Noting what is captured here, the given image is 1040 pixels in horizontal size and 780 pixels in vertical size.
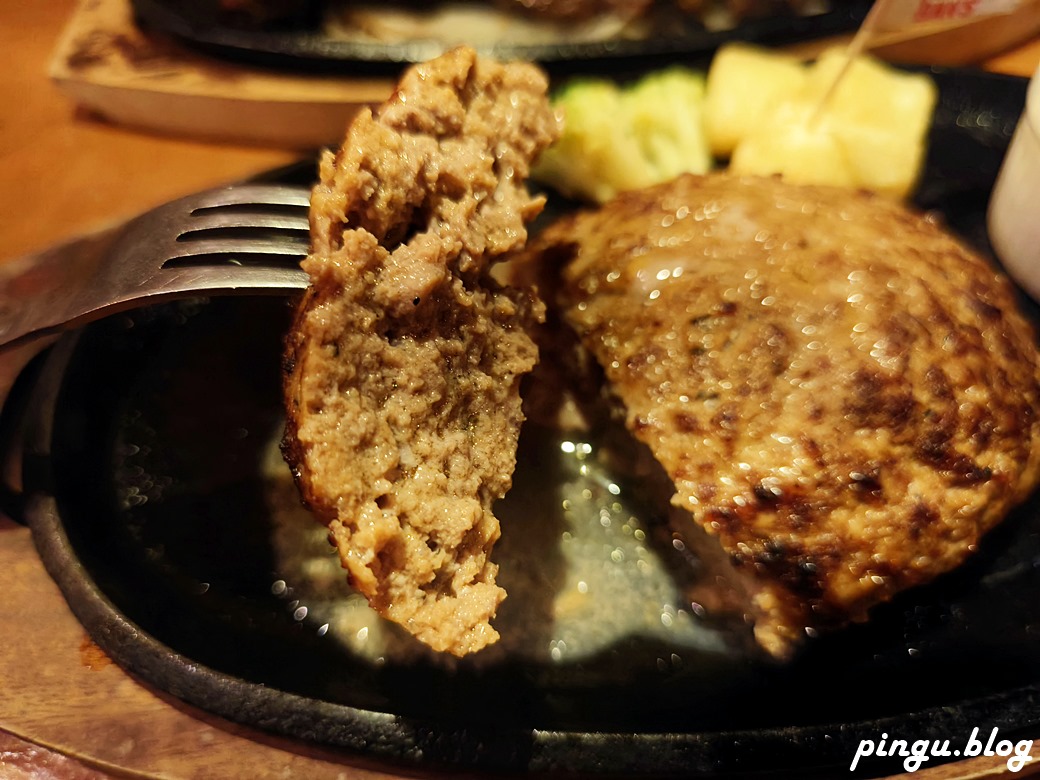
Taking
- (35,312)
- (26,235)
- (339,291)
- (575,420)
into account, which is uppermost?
(339,291)

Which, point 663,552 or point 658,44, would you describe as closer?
point 663,552

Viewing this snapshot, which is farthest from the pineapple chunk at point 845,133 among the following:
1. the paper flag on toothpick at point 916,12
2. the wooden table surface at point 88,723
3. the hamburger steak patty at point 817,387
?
the wooden table surface at point 88,723

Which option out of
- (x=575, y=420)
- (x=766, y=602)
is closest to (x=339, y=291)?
(x=575, y=420)

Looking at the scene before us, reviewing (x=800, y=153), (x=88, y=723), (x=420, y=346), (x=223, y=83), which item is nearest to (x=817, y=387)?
(x=420, y=346)

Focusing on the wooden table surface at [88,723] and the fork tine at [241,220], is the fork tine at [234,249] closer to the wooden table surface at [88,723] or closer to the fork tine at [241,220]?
the fork tine at [241,220]

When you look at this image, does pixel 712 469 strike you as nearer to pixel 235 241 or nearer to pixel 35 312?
pixel 235 241

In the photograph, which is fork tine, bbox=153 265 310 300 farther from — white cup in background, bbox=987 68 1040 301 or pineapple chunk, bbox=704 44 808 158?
white cup in background, bbox=987 68 1040 301

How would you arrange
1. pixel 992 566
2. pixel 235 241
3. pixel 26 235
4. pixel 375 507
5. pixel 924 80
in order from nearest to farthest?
pixel 375 507, pixel 235 241, pixel 992 566, pixel 924 80, pixel 26 235
